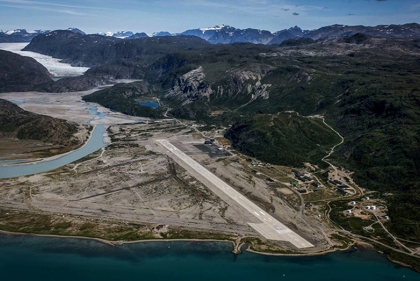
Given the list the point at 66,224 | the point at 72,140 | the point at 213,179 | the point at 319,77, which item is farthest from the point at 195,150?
the point at 319,77

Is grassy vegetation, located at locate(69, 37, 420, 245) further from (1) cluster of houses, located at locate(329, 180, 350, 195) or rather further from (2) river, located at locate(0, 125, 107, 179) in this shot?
(2) river, located at locate(0, 125, 107, 179)

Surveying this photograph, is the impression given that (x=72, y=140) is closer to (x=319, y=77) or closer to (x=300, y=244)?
(x=300, y=244)

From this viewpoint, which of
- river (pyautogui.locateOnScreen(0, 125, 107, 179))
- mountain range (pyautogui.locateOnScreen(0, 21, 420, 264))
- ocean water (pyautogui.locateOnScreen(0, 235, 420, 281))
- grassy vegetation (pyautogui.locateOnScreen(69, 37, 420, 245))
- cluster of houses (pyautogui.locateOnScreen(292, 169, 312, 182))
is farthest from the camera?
river (pyautogui.locateOnScreen(0, 125, 107, 179))

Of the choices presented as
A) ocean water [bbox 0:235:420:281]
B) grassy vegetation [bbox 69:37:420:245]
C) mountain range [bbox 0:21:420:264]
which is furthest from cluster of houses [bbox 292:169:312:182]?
ocean water [bbox 0:235:420:281]

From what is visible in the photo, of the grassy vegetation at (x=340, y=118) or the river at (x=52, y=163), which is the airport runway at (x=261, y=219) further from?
the river at (x=52, y=163)

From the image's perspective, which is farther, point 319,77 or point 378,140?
point 319,77

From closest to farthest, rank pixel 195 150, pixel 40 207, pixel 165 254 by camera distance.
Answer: pixel 165 254 < pixel 40 207 < pixel 195 150

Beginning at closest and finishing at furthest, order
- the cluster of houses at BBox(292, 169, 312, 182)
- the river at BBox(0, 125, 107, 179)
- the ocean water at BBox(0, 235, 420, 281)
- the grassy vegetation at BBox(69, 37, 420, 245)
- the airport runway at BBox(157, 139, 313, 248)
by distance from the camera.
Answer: the ocean water at BBox(0, 235, 420, 281), the airport runway at BBox(157, 139, 313, 248), the grassy vegetation at BBox(69, 37, 420, 245), the cluster of houses at BBox(292, 169, 312, 182), the river at BBox(0, 125, 107, 179)
